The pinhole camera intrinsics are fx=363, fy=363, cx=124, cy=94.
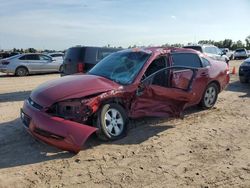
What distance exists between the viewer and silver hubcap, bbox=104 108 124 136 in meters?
6.46

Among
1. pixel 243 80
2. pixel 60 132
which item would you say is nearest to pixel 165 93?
pixel 60 132

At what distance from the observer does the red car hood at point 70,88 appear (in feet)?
20.3

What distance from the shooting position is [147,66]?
7297 mm

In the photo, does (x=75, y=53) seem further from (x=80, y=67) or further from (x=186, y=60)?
(x=186, y=60)

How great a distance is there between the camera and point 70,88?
21.0 ft

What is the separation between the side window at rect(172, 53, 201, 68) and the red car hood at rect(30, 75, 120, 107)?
76.8 inches

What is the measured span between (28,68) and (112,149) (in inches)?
681

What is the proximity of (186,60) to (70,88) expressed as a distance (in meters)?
3.30

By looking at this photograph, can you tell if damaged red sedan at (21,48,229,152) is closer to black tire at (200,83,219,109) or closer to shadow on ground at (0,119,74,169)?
black tire at (200,83,219,109)

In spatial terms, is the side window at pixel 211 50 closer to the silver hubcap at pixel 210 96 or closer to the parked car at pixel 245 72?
the parked car at pixel 245 72

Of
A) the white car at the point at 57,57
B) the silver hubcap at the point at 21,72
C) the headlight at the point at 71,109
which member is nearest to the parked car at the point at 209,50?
the white car at the point at 57,57

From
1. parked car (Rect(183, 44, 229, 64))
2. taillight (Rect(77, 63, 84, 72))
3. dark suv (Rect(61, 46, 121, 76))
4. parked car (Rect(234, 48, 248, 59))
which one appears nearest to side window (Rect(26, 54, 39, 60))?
parked car (Rect(183, 44, 229, 64))

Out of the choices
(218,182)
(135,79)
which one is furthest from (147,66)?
(218,182)

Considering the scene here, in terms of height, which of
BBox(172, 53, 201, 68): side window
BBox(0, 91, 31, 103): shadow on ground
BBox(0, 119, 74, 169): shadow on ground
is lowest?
BBox(0, 91, 31, 103): shadow on ground
